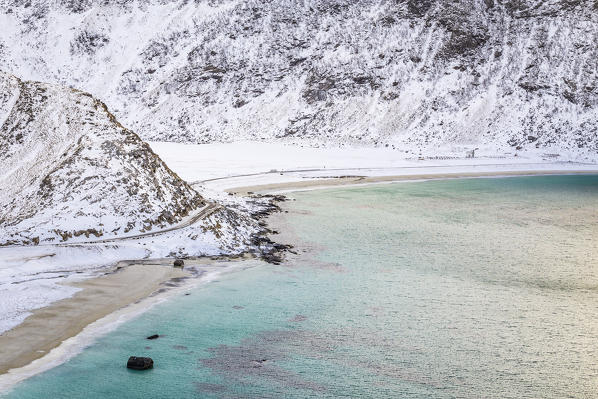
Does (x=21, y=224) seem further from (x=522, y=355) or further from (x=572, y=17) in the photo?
(x=572, y=17)

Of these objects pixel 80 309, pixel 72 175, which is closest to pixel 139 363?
pixel 80 309

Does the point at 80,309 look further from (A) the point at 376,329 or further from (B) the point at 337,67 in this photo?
(B) the point at 337,67

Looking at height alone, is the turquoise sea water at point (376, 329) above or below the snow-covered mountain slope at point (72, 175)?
below

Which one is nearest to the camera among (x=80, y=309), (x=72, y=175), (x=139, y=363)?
(x=139, y=363)

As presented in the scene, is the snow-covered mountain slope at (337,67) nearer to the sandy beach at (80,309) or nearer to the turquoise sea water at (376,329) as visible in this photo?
the turquoise sea water at (376,329)

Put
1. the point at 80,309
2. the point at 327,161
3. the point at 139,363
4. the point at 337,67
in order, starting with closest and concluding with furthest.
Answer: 1. the point at 139,363
2. the point at 80,309
3. the point at 327,161
4. the point at 337,67

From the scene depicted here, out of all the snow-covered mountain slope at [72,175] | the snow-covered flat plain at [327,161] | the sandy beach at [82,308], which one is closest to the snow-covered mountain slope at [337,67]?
the snow-covered flat plain at [327,161]

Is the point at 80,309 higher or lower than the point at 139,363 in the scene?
higher
